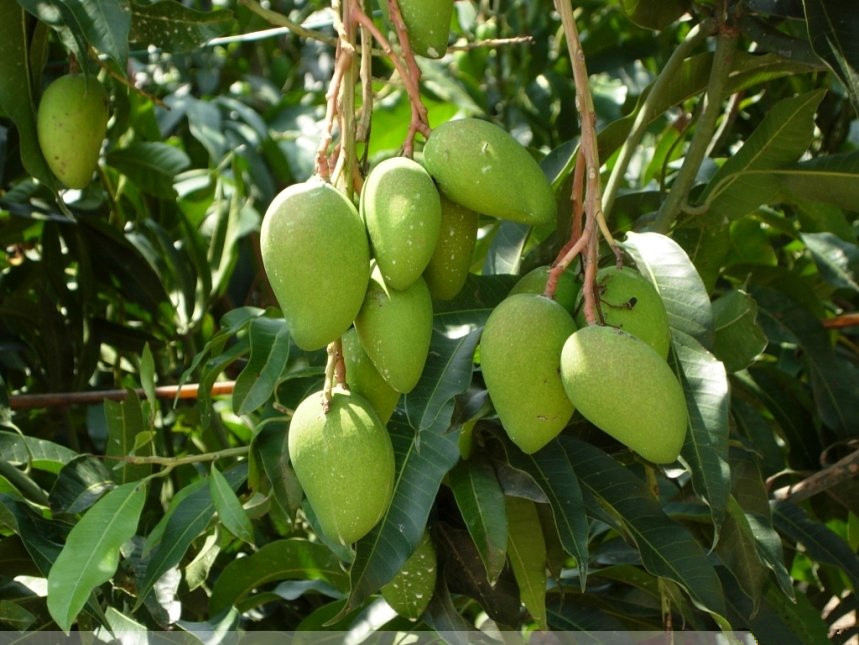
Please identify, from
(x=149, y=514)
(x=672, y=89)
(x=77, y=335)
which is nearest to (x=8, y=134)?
(x=77, y=335)

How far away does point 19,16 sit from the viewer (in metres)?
1.02

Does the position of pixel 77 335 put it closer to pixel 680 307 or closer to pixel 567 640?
pixel 567 640

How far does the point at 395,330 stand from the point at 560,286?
13 centimetres

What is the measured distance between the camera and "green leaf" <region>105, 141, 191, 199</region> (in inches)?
58.0

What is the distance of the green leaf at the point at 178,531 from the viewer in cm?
93

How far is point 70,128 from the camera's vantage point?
3.22 feet

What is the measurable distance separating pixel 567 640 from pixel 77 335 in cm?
77

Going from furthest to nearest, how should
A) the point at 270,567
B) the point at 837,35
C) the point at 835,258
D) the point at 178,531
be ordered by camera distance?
the point at 835,258, the point at 270,567, the point at 178,531, the point at 837,35

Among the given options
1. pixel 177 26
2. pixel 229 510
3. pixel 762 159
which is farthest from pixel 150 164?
pixel 762 159

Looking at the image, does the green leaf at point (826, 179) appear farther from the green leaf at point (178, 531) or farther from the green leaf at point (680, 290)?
the green leaf at point (178, 531)

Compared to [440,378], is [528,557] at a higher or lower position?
lower

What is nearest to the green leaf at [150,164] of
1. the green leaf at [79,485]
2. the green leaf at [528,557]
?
the green leaf at [79,485]

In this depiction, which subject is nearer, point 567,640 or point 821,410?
point 567,640

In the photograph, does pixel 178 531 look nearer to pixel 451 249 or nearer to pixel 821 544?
pixel 451 249
